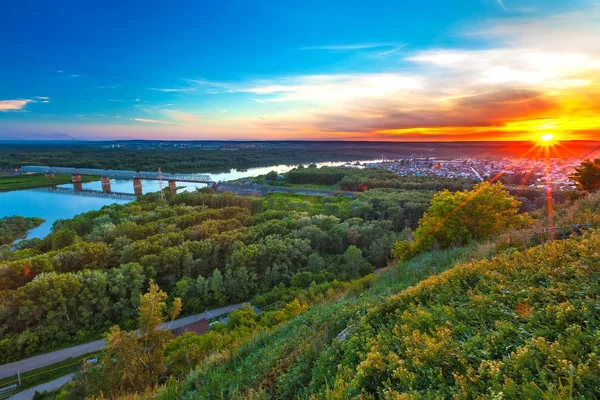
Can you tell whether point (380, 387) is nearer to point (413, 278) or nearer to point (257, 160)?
point (413, 278)

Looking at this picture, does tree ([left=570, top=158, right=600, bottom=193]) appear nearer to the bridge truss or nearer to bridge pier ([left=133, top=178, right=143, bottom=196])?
the bridge truss

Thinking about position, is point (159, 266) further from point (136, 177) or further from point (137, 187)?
point (136, 177)

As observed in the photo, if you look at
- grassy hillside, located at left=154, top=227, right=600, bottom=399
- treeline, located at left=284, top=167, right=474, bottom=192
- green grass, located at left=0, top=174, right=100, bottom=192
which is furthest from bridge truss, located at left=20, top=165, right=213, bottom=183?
grassy hillside, located at left=154, top=227, right=600, bottom=399

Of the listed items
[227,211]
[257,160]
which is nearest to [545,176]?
[227,211]

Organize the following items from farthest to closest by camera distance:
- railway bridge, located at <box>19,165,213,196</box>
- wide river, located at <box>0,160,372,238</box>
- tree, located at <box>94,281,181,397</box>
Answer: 1. railway bridge, located at <box>19,165,213,196</box>
2. wide river, located at <box>0,160,372,238</box>
3. tree, located at <box>94,281,181,397</box>

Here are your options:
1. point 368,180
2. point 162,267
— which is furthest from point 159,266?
point 368,180
